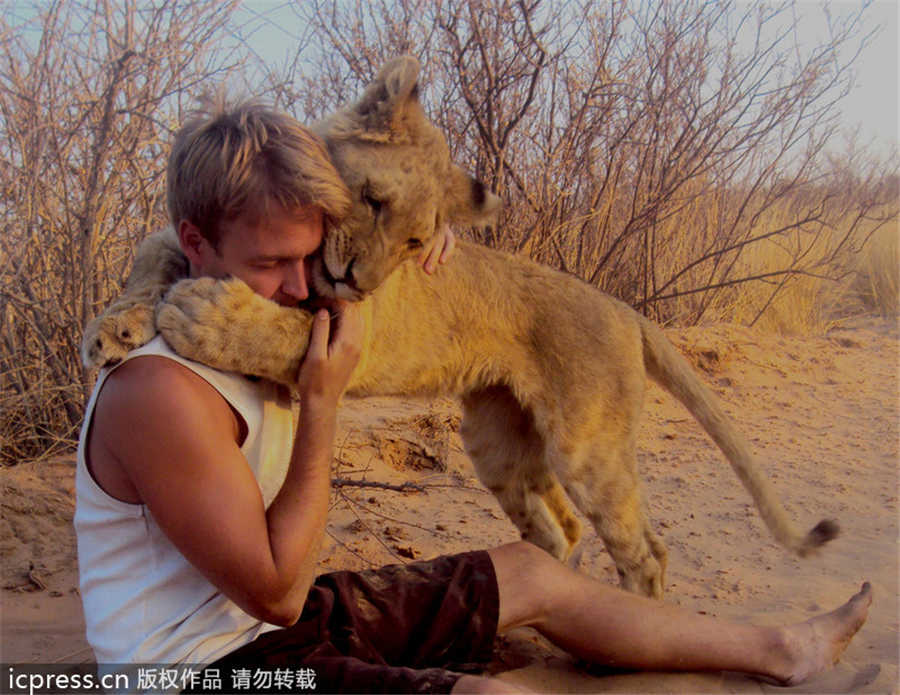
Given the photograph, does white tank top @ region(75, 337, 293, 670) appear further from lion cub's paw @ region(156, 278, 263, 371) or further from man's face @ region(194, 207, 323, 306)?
man's face @ region(194, 207, 323, 306)

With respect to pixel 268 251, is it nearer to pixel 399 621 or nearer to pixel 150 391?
pixel 150 391

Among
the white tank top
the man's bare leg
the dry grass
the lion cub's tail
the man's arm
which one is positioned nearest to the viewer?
the man's arm

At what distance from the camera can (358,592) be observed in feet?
8.48

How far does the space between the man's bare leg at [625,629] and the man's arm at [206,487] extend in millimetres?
976

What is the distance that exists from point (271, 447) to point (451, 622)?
86 centimetres

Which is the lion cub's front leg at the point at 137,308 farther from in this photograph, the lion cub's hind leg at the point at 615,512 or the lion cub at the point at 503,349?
the lion cub's hind leg at the point at 615,512

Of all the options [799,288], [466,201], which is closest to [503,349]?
[466,201]

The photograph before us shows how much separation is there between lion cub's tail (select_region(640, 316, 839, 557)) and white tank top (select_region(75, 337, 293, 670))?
2.40 m

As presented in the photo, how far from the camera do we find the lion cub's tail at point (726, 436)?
3471 mm

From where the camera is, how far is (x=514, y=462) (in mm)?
3805

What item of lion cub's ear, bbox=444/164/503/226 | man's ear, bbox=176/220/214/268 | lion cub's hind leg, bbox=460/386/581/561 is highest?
lion cub's ear, bbox=444/164/503/226

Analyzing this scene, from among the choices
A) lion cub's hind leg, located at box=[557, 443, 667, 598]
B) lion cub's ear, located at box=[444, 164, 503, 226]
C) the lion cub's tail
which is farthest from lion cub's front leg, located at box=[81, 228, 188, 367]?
the lion cub's tail

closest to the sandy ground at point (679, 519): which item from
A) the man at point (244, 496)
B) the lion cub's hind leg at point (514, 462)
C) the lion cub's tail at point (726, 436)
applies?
the lion cub's tail at point (726, 436)

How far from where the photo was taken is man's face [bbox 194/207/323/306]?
2.10 m
